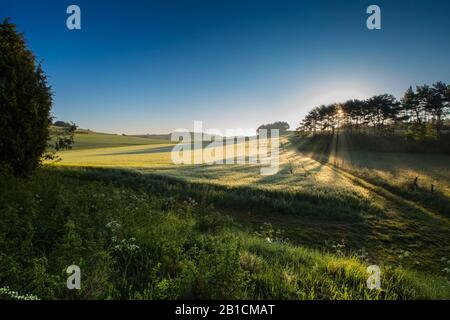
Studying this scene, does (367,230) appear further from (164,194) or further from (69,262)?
(69,262)

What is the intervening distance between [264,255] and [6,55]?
1098 centimetres

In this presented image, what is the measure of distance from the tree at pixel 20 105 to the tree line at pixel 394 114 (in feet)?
231

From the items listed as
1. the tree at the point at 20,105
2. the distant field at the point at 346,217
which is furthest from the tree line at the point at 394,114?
the tree at the point at 20,105

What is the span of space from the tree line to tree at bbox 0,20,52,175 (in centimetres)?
7034

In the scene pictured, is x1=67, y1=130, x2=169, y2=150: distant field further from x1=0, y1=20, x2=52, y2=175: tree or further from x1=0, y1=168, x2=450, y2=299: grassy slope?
x1=0, y1=168, x2=450, y2=299: grassy slope

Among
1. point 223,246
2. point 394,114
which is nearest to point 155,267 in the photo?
point 223,246

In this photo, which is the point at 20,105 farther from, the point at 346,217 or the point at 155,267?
the point at 346,217

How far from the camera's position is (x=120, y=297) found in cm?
394

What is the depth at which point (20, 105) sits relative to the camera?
8992 mm

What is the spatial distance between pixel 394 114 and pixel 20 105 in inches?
3386

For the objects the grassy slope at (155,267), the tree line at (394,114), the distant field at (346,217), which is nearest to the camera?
the grassy slope at (155,267)

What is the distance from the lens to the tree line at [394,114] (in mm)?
63500

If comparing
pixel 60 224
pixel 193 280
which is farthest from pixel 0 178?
pixel 193 280

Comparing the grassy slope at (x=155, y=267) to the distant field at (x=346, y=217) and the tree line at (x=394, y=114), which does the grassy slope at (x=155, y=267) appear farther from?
the tree line at (x=394, y=114)
